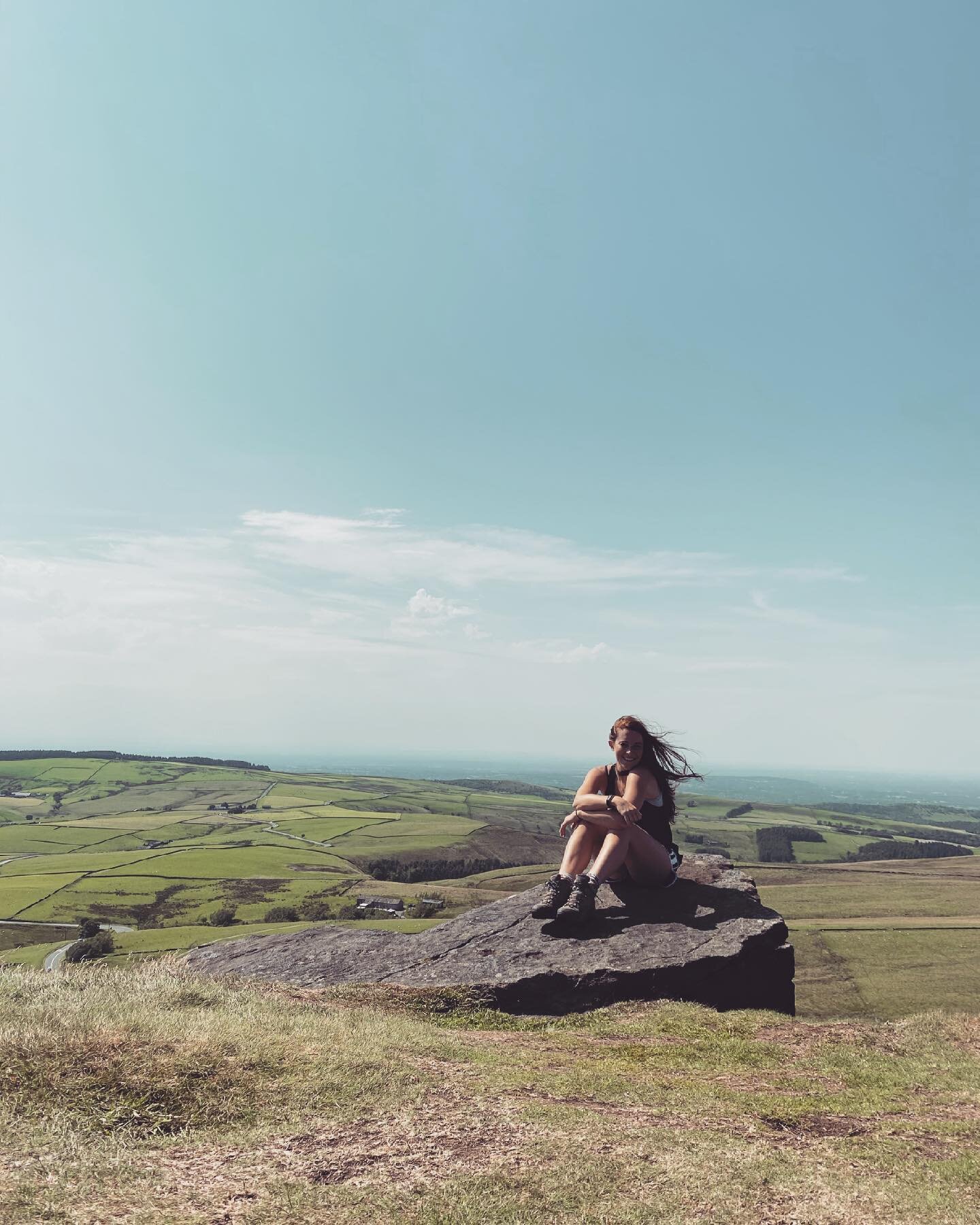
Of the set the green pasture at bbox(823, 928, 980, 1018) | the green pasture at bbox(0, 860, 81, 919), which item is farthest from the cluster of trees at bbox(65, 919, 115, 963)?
the green pasture at bbox(823, 928, 980, 1018)

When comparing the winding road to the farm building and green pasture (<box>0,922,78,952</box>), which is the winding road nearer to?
green pasture (<box>0,922,78,952</box>)

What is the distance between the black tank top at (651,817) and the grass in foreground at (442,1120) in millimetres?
4837

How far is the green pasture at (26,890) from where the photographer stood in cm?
7949

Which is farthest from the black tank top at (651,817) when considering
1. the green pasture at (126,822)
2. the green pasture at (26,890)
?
the green pasture at (126,822)

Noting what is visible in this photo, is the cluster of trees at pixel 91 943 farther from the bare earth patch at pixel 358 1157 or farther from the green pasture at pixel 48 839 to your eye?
the bare earth patch at pixel 358 1157

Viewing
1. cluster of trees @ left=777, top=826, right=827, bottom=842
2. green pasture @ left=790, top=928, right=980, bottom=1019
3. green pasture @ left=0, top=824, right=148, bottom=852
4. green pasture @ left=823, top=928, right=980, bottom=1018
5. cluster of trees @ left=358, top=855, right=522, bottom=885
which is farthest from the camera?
cluster of trees @ left=777, top=826, right=827, bottom=842

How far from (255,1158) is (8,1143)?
1902mm

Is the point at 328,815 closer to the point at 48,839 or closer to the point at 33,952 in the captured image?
the point at 48,839

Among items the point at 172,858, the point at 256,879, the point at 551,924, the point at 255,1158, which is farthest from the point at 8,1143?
the point at 172,858

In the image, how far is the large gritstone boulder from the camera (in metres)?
12.0

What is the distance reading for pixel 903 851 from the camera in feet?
538

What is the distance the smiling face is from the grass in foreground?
16.7 ft

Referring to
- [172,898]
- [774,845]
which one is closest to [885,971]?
[172,898]

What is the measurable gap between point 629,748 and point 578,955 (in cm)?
414
